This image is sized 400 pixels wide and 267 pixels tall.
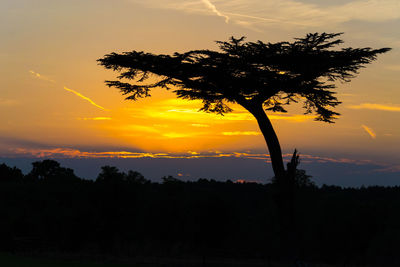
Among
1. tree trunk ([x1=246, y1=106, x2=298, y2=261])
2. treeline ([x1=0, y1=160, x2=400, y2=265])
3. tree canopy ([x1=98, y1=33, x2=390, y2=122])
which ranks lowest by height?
treeline ([x1=0, y1=160, x2=400, y2=265])

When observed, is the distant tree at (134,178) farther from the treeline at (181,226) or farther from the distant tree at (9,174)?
the distant tree at (9,174)

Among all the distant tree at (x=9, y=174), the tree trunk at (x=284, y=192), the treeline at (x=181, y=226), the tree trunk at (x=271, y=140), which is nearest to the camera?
the tree trunk at (x=284, y=192)

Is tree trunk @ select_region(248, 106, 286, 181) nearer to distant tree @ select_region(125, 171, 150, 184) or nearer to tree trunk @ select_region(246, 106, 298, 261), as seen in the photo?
tree trunk @ select_region(246, 106, 298, 261)

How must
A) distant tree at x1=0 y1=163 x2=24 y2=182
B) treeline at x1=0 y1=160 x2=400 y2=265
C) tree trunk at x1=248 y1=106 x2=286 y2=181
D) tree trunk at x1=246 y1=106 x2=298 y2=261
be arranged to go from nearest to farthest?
1. tree trunk at x1=246 y1=106 x2=298 y2=261
2. tree trunk at x1=248 y1=106 x2=286 y2=181
3. treeline at x1=0 y1=160 x2=400 y2=265
4. distant tree at x1=0 y1=163 x2=24 y2=182

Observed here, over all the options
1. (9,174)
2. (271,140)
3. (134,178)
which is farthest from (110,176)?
(9,174)

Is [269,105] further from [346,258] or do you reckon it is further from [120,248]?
[346,258]

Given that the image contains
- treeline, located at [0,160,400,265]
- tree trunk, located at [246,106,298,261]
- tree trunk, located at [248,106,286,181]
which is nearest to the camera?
tree trunk, located at [246,106,298,261]

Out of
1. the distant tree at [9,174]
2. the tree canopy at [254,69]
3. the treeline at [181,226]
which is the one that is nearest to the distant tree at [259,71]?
the tree canopy at [254,69]

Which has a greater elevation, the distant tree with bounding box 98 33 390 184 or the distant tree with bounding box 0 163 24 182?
the distant tree with bounding box 98 33 390 184

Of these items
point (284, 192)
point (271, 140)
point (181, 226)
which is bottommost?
point (181, 226)

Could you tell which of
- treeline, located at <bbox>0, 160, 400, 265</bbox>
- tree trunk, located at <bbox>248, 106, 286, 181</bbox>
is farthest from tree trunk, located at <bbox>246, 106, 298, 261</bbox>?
treeline, located at <bbox>0, 160, 400, 265</bbox>

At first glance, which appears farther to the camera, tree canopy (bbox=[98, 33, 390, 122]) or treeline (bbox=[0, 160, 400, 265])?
treeline (bbox=[0, 160, 400, 265])

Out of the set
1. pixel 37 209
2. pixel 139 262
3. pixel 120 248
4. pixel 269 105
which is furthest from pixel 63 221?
pixel 269 105

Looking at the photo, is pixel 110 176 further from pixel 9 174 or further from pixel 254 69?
pixel 9 174
